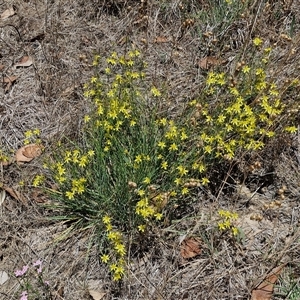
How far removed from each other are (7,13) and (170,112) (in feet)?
5.87

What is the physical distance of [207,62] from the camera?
327 centimetres

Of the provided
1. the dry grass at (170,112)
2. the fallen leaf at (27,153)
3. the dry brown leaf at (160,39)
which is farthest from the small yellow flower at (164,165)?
the dry brown leaf at (160,39)

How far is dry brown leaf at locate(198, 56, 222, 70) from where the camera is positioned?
128 inches

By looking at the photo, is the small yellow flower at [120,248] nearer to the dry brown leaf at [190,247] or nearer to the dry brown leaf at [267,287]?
the dry brown leaf at [190,247]

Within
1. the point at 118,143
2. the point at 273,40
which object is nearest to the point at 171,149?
the point at 118,143

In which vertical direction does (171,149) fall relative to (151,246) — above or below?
above

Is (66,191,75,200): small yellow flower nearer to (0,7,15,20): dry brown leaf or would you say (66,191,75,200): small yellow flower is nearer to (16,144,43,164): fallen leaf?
(16,144,43,164): fallen leaf

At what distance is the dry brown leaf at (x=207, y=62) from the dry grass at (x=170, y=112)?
5 centimetres

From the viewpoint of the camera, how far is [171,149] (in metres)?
2.54

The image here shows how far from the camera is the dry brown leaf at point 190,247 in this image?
251cm

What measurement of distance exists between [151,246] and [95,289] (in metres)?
0.38

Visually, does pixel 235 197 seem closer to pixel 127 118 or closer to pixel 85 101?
pixel 127 118

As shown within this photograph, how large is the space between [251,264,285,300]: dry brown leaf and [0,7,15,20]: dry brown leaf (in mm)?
2868

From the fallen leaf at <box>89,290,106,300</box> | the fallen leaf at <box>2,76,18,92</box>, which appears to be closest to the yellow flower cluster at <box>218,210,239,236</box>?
the fallen leaf at <box>89,290,106,300</box>
